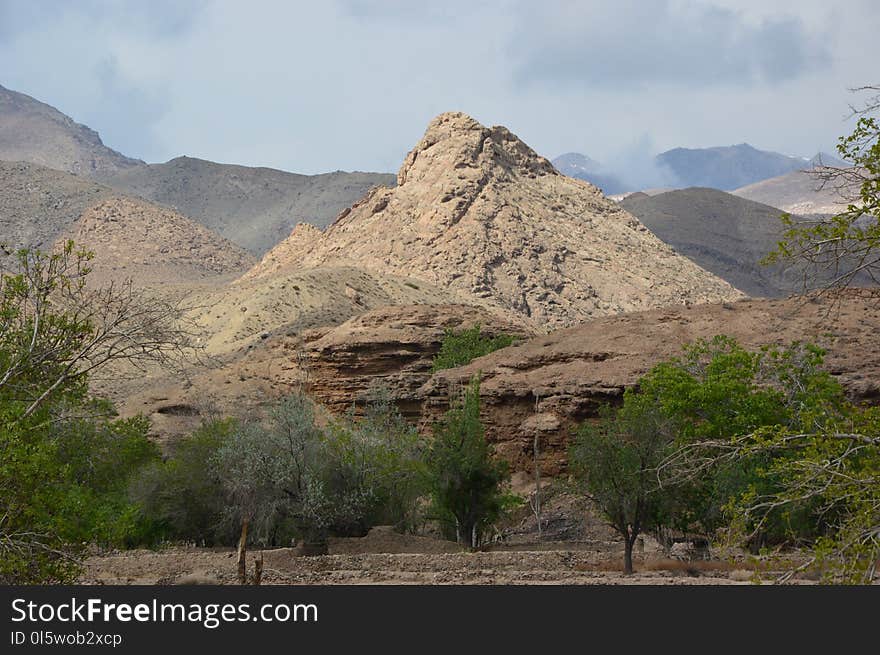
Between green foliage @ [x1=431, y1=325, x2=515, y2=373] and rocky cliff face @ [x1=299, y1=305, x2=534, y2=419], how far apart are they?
76 centimetres

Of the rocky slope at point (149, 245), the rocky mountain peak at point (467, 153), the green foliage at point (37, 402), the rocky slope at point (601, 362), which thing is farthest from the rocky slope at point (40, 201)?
the green foliage at point (37, 402)

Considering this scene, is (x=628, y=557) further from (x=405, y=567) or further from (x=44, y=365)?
(x=44, y=365)

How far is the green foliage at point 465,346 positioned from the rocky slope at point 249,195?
121684mm

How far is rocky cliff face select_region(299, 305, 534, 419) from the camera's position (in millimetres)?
50625

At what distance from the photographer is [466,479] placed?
1164 inches

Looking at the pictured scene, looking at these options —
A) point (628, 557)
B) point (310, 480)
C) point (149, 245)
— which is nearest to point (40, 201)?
point (149, 245)

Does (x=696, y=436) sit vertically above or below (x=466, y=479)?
above

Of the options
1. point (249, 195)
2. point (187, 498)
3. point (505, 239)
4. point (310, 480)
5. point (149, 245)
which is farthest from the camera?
point (249, 195)

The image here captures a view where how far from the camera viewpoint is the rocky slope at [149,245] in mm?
113000

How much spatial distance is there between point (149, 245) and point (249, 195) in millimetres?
73484

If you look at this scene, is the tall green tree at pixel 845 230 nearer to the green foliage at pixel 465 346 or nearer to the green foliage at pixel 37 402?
the green foliage at pixel 37 402

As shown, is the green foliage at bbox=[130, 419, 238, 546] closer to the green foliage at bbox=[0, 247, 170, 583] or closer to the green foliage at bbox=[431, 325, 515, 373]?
the green foliage at bbox=[0, 247, 170, 583]

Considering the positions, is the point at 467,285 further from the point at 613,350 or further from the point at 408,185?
the point at 613,350
